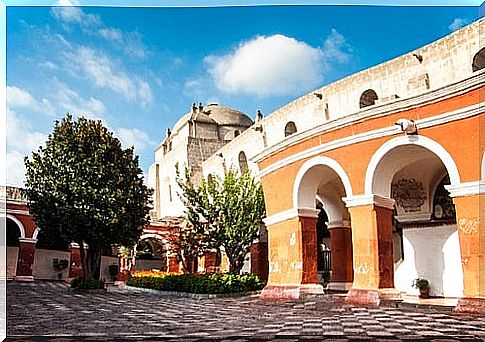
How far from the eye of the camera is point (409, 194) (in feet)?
28.7

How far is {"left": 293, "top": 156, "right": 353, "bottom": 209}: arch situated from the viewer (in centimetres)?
738

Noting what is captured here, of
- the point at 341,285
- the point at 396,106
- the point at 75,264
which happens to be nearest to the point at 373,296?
the point at 396,106

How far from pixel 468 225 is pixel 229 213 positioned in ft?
17.0

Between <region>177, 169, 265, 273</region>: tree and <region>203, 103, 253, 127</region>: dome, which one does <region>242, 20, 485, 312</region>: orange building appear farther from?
<region>177, 169, 265, 273</region>: tree

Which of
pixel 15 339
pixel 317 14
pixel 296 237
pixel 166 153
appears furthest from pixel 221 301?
pixel 317 14

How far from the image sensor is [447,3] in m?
5.21

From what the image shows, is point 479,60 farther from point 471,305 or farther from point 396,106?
point 471,305

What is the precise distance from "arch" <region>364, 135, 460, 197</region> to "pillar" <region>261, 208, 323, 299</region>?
1.37 m

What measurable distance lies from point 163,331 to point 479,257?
335cm

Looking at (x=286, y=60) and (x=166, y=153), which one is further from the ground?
(x=286, y=60)

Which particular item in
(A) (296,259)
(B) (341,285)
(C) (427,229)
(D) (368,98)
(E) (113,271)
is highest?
(D) (368,98)

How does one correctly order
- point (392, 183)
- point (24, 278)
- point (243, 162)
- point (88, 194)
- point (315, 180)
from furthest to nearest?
point (24, 278) < point (243, 162) < point (88, 194) < point (392, 183) < point (315, 180)

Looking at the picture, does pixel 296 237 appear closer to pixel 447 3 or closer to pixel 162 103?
pixel 162 103

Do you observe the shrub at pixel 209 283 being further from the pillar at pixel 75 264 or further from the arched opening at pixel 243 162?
the pillar at pixel 75 264
